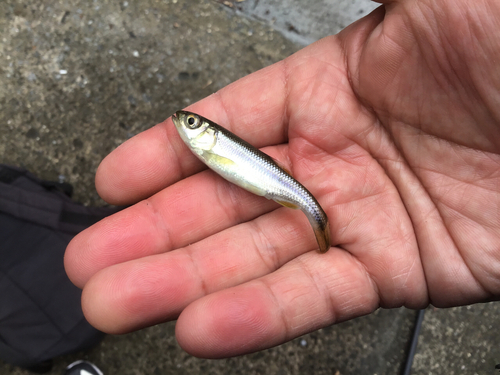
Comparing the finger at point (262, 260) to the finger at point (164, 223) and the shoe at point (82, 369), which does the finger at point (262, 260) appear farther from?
the shoe at point (82, 369)

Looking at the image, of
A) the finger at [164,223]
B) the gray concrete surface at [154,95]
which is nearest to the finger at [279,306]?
the finger at [164,223]

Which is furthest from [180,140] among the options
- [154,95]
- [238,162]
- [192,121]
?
[154,95]

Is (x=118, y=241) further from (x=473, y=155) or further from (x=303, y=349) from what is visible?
(x=473, y=155)

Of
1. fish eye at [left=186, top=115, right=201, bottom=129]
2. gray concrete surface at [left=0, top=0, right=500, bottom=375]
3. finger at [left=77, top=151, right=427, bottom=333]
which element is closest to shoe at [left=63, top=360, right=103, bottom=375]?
gray concrete surface at [left=0, top=0, right=500, bottom=375]

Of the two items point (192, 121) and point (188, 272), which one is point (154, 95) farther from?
point (188, 272)

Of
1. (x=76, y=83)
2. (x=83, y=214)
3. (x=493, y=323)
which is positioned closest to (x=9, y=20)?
(x=76, y=83)

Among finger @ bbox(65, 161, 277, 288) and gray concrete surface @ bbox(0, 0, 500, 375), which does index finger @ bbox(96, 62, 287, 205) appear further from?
gray concrete surface @ bbox(0, 0, 500, 375)
